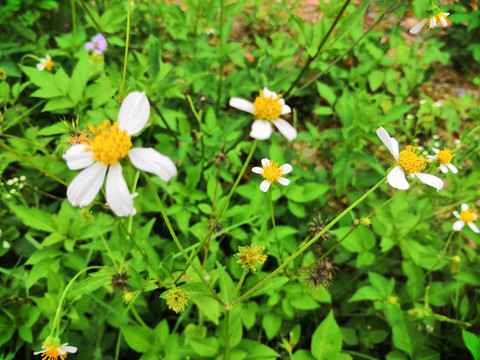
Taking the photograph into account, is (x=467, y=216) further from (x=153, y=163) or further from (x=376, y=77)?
(x=153, y=163)

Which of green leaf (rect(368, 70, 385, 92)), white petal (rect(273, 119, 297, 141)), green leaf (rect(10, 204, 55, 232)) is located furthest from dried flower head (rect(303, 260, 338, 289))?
green leaf (rect(368, 70, 385, 92))

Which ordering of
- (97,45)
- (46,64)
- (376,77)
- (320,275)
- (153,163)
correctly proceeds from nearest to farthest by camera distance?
(153,163)
(320,275)
(46,64)
(97,45)
(376,77)

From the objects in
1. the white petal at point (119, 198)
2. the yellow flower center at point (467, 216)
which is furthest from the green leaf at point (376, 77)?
the white petal at point (119, 198)

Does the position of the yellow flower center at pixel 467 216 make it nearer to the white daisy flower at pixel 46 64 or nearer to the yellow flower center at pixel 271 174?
the yellow flower center at pixel 271 174

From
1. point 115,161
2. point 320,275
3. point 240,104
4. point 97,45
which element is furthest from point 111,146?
point 97,45

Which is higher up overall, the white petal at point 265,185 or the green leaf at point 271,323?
the white petal at point 265,185

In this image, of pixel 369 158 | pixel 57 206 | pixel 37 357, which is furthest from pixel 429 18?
pixel 37 357

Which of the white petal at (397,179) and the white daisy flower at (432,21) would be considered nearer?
the white petal at (397,179)

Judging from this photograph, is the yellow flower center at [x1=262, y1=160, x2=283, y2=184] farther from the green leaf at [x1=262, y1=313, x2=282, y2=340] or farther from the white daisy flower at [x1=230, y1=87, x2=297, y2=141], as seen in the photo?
the green leaf at [x1=262, y1=313, x2=282, y2=340]
